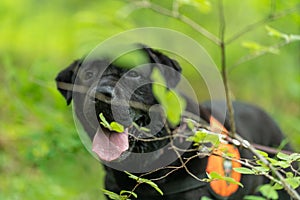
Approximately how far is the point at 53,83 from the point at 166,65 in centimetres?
113

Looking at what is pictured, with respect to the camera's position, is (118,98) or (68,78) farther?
(68,78)

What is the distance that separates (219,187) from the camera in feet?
12.9

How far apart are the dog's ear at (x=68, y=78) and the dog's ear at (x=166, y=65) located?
0.47 meters

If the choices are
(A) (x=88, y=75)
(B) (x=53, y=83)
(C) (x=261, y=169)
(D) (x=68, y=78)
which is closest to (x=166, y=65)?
(A) (x=88, y=75)

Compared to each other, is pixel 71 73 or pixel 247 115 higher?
pixel 71 73

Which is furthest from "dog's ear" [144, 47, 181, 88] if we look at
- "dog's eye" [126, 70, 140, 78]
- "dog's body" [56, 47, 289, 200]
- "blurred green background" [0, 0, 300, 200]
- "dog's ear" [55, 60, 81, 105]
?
"dog's ear" [55, 60, 81, 105]

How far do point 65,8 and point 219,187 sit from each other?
21.0 ft

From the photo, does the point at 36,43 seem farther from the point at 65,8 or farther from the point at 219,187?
the point at 219,187

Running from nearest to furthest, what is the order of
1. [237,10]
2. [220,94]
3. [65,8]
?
[220,94] < [237,10] < [65,8]

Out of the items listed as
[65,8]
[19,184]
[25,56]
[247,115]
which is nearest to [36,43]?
[25,56]

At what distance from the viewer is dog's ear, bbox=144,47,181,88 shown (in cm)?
405

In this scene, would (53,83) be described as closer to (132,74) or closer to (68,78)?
(68,78)

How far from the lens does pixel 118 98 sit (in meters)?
3.69

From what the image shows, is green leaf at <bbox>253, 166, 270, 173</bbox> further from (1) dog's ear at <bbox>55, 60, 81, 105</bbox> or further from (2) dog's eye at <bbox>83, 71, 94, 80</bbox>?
(1) dog's ear at <bbox>55, 60, 81, 105</bbox>
